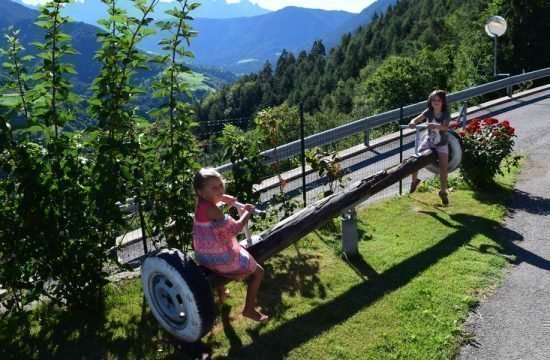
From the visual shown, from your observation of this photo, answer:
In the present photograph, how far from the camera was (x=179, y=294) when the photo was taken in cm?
428

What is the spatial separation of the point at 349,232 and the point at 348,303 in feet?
3.80

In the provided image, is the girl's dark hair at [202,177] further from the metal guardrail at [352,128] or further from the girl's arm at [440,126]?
the girl's arm at [440,126]

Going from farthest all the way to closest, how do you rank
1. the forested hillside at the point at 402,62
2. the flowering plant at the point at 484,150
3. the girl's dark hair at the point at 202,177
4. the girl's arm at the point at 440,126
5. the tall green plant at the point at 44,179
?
1. the forested hillside at the point at 402,62
2. the flowering plant at the point at 484,150
3. the girl's arm at the point at 440,126
4. the tall green plant at the point at 44,179
5. the girl's dark hair at the point at 202,177

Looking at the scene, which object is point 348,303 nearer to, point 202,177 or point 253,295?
point 253,295

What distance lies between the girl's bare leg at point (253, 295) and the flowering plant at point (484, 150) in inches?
196

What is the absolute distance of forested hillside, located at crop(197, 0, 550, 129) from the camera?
87.5 feet

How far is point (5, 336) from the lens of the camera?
479 cm

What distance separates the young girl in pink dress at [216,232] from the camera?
434 cm

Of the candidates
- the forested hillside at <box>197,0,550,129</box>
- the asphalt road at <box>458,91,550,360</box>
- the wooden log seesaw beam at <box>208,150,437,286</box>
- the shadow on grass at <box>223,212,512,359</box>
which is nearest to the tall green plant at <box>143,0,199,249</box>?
the wooden log seesaw beam at <box>208,150,437,286</box>

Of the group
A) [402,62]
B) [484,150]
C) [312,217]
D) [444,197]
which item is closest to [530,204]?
[484,150]

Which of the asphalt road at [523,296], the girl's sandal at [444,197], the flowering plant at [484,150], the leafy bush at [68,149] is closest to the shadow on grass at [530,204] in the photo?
the asphalt road at [523,296]

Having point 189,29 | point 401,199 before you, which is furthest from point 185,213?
point 401,199

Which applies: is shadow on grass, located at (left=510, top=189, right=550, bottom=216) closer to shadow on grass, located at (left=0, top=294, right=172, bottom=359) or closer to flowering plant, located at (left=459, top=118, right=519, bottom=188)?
flowering plant, located at (left=459, top=118, right=519, bottom=188)

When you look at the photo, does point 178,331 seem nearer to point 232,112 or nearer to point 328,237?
point 328,237
